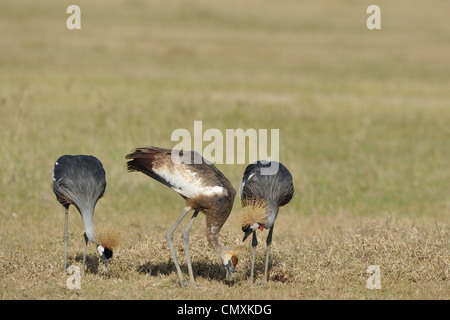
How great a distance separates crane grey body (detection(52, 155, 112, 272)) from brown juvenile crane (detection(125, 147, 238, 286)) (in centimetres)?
56

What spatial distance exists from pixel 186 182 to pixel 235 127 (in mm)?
9563

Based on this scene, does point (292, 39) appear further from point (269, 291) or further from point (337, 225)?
point (269, 291)

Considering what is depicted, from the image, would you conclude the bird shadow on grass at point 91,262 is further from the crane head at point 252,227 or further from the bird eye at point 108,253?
the crane head at point 252,227

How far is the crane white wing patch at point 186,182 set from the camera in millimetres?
8078

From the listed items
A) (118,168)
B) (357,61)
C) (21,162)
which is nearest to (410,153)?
(118,168)

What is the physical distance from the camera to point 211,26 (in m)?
37.3

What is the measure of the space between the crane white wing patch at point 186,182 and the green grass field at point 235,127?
2.52ft

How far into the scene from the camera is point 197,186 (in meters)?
8.12

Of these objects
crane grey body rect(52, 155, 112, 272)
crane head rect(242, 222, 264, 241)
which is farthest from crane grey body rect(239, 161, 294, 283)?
crane grey body rect(52, 155, 112, 272)

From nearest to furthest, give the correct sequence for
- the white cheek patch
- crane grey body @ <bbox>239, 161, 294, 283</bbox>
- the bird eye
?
the white cheek patch
crane grey body @ <bbox>239, 161, 294, 283</bbox>
the bird eye

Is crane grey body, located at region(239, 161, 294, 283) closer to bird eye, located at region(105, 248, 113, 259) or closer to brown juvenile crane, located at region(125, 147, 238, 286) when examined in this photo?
brown juvenile crane, located at region(125, 147, 238, 286)

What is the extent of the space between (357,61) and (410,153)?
13.7m

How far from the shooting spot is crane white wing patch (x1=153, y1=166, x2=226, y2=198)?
26.5ft

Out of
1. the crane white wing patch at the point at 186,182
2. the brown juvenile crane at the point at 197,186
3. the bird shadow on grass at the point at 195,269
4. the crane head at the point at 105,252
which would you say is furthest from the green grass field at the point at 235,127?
the crane white wing patch at the point at 186,182
